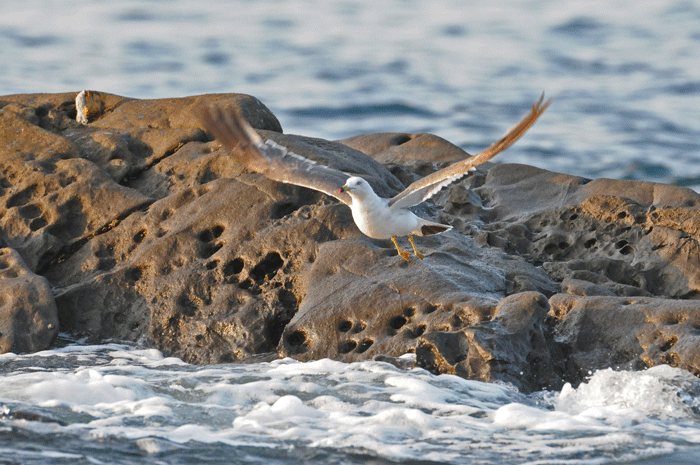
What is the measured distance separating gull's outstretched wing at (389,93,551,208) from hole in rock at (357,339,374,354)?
1.14 meters

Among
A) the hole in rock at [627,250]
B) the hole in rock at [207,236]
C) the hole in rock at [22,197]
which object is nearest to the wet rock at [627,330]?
the hole in rock at [627,250]

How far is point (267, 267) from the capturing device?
23.7ft

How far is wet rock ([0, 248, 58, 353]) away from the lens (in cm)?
665

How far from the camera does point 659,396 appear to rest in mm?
5406

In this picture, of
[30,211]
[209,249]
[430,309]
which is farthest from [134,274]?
[430,309]

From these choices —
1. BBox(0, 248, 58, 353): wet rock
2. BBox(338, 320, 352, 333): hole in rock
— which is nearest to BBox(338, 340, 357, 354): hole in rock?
BBox(338, 320, 352, 333): hole in rock

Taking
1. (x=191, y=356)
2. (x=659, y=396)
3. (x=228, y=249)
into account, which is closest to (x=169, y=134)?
(x=228, y=249)

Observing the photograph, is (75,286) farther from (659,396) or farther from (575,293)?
(659,396)

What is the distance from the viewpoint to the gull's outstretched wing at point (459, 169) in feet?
18.6

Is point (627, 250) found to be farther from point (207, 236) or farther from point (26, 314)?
point (26, 314)

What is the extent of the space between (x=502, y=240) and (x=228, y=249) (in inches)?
94.1

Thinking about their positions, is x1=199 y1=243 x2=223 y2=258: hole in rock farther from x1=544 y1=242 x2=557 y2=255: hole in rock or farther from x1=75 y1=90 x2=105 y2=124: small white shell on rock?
x1=544 y1=242 x2=557 y2=255: hole in rock

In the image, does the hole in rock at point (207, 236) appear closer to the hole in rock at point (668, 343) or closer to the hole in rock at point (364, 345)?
the hole in rock at point (364, 345)

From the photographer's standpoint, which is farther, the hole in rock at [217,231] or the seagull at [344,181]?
the hole in rock at [217,231]
